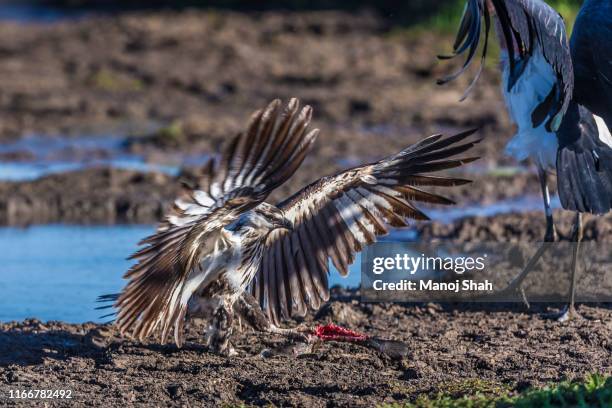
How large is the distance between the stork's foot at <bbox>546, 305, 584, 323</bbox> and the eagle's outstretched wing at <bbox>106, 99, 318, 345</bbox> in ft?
7.03

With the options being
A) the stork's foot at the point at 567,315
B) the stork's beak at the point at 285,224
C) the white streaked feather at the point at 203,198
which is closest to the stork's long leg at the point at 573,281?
the stork's foot at the point at 567,315

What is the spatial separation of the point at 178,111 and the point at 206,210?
9.42 meters

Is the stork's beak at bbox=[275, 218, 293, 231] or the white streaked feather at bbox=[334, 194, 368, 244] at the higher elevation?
the white streaked feather at bbox=[334, 194, 368, 244]

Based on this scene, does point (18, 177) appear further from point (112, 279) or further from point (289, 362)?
point (289, 362)

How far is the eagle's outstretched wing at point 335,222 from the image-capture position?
5.72 meters

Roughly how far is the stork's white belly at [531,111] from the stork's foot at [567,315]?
90cm

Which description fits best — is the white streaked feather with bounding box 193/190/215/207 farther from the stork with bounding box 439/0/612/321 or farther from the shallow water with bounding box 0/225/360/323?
the shallow water with bounding box 0/225/360/323

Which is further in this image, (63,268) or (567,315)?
(63,268)

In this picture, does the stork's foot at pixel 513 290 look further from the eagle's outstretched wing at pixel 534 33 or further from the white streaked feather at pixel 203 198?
the white streaked feather at pixel 203 198

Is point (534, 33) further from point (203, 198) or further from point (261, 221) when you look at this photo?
point (203, 198)

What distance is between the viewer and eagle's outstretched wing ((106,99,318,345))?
453 cm

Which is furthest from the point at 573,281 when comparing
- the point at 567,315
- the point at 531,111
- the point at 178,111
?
the point at 178,111

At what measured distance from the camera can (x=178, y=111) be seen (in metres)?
14.1

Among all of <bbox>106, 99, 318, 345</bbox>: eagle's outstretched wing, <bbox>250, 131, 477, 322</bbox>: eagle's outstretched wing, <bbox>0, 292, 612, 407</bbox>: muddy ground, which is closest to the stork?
<bbox>0, 292, 612, 407</bbox>: muddy ground
